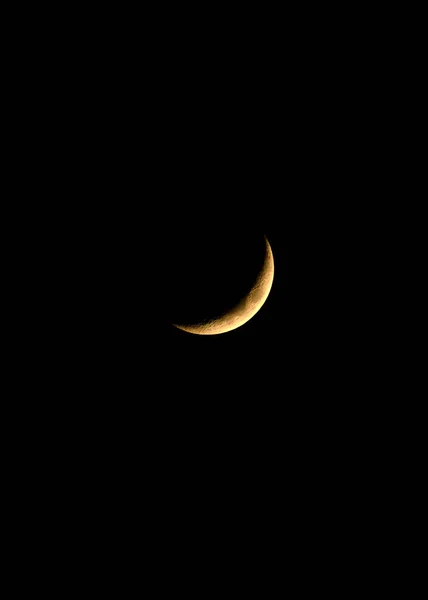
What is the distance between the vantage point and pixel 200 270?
2029 mm

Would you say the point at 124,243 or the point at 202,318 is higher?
the point at 124,243

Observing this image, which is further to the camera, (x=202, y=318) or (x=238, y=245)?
(x=202, y=318)

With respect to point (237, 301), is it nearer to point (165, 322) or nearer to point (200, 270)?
point (200, 270)

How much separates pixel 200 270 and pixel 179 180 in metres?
0.50

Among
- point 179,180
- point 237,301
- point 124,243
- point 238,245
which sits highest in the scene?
point 179,180

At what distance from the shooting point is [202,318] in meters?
2.26

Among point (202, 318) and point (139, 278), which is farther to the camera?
point (202, 318)

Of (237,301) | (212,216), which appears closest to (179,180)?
(212,216)

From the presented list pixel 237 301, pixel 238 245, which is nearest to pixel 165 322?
pixel 237 301

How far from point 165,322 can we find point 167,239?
563 mm

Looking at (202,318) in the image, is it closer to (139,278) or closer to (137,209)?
(139,278)

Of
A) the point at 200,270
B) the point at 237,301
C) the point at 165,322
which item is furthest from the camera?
the point at 165,322

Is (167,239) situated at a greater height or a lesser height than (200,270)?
greater

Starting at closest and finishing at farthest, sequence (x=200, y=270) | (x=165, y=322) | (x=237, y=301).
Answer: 1. (x=200, y=270)
2. (x=237, y=301)
3. (x=165, y=322)
